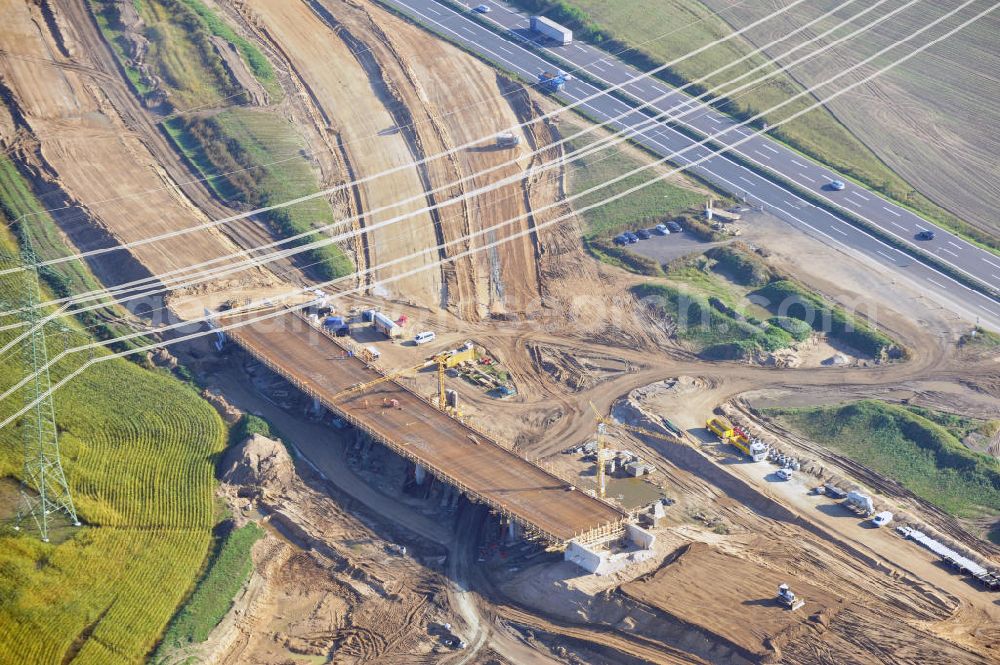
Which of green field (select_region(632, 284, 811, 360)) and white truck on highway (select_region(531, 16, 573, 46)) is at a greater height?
white truck on highway (select_region(531, 16, 573, 46))

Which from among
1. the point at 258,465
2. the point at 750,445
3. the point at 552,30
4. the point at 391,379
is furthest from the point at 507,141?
the point at 258,465

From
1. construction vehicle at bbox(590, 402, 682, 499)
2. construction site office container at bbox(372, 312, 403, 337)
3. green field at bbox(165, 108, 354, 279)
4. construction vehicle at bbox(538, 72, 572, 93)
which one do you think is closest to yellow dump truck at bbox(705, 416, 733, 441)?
construction vehicle at bbox(590, 402, 682, 499)

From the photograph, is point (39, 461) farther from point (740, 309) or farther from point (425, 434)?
point (740, 309)

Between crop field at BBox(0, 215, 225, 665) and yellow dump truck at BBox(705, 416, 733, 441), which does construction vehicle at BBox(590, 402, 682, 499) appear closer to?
yellow dump truck at BBox(705, 416, 733, 441)

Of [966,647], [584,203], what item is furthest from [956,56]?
[966,647]

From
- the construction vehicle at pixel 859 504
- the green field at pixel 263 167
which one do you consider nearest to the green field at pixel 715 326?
the construction vehicle at pixel 859 504

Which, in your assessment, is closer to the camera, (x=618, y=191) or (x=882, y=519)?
(x=882, y=519)
